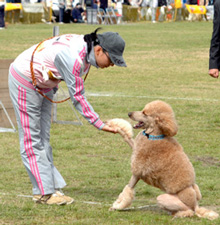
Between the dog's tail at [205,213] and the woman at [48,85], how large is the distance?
1.02m

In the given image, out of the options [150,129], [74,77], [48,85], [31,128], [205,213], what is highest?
[74,77]

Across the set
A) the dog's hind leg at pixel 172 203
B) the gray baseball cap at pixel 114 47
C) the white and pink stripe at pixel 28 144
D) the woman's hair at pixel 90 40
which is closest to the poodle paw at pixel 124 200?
the dog's hind leg at pixel 172 203

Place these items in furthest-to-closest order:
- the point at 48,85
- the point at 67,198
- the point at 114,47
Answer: the point at 67,198
the point at 48,85
the point at 114,47

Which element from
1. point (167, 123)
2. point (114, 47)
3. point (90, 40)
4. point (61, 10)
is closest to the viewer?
point (167, 123)

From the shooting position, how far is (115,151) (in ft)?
27.3

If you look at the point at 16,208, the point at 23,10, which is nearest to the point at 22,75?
the point at 16,208

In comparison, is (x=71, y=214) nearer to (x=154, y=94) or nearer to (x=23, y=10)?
(x=154, y=94)

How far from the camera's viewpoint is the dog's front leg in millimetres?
5379

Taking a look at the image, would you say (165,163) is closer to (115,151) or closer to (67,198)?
(67,198)

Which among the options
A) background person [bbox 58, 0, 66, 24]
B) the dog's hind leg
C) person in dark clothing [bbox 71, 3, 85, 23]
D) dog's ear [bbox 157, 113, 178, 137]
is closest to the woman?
dog's ear [bbox 157, 113, 178, 137]

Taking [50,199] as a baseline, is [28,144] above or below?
above

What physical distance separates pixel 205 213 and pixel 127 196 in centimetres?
70

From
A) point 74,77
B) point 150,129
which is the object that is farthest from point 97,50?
point 150,129

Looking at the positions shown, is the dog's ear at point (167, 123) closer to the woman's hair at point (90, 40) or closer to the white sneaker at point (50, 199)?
the woman's hair at point (90, 40)
